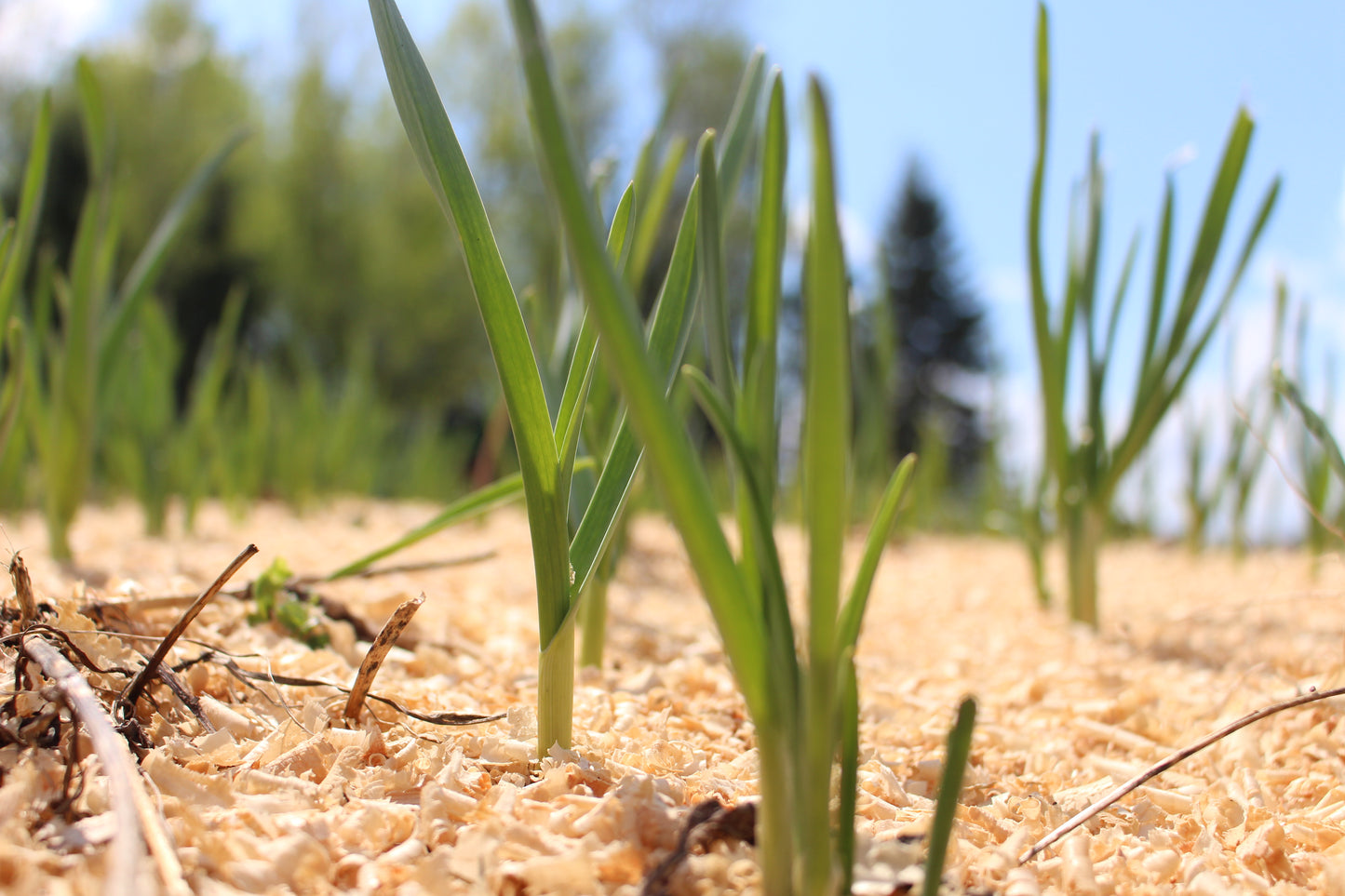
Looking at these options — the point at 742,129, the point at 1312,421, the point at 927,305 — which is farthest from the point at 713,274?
the point at 927,305

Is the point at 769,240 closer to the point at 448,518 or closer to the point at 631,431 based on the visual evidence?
the point at 631,431

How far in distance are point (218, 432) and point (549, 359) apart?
4.04ft

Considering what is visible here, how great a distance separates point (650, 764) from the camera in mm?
480

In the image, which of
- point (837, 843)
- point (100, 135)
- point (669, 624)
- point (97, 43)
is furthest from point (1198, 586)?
point (97, 43)

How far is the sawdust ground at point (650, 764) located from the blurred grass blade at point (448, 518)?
7 cm

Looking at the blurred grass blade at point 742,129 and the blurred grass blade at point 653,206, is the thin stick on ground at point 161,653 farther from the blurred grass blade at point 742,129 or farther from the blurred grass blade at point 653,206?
the blurred grass blade at point 653,206


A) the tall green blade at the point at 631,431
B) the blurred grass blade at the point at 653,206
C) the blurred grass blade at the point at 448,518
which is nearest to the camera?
the tall green blade at the point at 631,431

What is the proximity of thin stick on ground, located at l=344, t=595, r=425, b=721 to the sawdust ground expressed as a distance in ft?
0.08

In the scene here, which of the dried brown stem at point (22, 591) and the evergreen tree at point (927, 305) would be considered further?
the evergreen tree at point (927, 305)

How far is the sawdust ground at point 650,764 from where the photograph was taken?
358 millimetres

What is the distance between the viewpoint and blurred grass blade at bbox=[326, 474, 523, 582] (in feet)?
1.98

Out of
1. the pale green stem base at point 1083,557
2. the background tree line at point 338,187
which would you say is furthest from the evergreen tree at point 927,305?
the pale green stem base at point 1083,557

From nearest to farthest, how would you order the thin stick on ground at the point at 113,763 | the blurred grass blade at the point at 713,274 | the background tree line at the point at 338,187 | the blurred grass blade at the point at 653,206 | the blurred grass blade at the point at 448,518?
the thin stick on ground at the point at 113,763, the blurred grass blade at the point at 713,274, the blurred grass blade at the point at 448,518, the blurred grass blade at the point at 653,206, the background tree line at the point at 338,187

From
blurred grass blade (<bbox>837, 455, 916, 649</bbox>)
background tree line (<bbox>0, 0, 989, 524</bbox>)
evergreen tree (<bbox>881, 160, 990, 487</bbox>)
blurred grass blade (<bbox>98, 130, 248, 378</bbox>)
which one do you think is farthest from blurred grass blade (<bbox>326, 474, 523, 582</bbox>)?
evergreen tree (<bbox>881, 160, 990, 487</bbox>)
